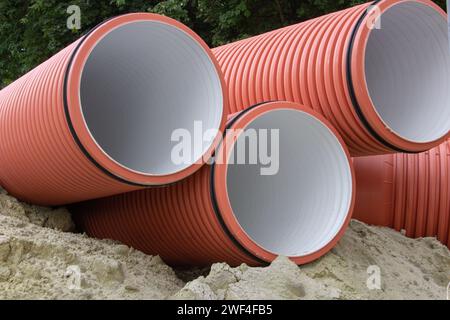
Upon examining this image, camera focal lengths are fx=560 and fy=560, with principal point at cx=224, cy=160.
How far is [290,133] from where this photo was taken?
4.14 meters

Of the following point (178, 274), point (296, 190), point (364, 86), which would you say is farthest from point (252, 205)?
point (364, 86)

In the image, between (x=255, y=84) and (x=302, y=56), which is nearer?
(x=302, y=56)

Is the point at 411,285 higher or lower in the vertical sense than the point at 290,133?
lower

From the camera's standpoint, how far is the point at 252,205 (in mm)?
4598

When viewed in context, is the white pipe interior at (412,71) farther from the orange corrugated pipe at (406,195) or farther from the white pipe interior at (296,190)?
the white pipe interior at (296,190)

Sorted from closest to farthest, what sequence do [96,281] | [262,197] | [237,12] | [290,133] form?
[96,281]
[290,133]
[262,197]
[237,12]

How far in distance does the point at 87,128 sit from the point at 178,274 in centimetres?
152

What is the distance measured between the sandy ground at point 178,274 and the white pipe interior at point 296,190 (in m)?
0.24

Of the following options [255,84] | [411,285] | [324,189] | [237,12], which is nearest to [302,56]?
[255,84]

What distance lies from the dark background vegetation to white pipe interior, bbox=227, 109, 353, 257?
6.21 m

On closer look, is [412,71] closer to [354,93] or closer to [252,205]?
[354,93]
